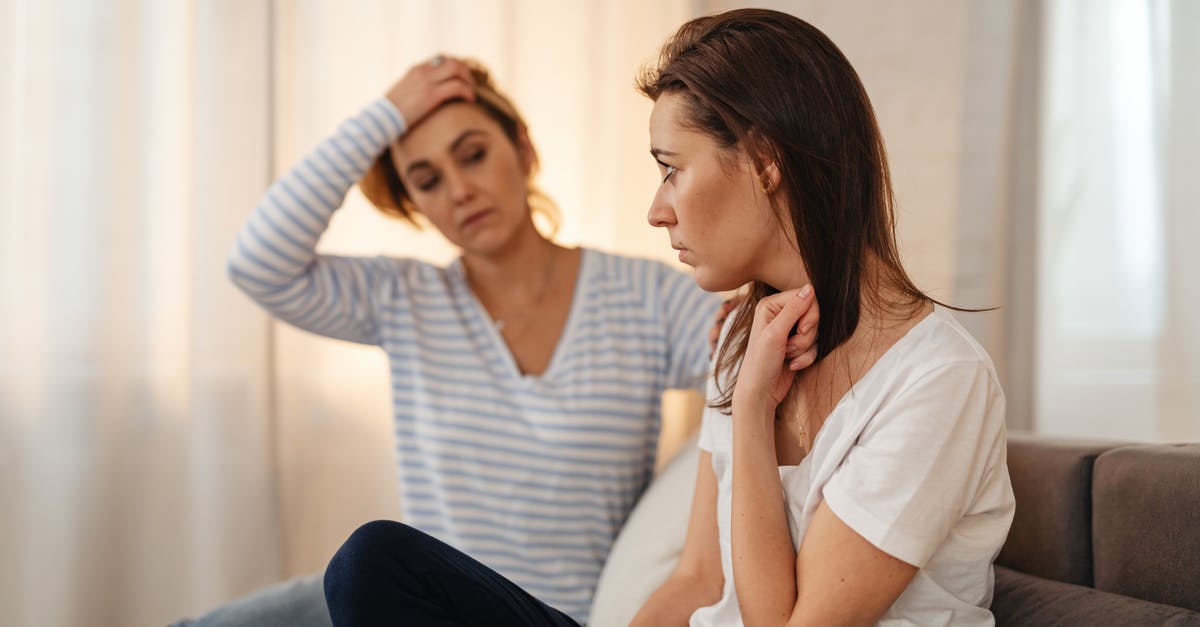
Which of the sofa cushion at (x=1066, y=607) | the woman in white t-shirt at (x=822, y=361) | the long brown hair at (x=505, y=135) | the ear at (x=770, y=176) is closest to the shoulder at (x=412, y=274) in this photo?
the long brown hair at (x=505, y=135)

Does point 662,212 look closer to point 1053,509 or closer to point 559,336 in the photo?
point 1053,509

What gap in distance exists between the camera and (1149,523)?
1086 millimetres

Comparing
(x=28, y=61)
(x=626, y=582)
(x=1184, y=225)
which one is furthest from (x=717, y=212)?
(x=28, y=61)

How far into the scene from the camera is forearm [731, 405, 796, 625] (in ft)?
3.22

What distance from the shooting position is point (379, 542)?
110 centimetres

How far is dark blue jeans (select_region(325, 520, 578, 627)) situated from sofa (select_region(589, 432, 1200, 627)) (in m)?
0.32

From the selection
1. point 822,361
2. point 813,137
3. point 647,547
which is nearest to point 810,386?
point 822,361

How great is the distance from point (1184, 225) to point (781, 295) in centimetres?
116

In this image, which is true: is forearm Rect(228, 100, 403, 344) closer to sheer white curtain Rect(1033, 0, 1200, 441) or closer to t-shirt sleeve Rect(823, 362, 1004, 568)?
t-shirt sleeve Rect(823, 362, 1004, 568)

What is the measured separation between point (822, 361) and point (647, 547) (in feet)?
1.73

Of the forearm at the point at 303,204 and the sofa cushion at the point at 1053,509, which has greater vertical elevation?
the forearm at the point at 303,204

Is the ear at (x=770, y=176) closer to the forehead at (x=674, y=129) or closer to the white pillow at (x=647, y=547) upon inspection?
the forehead at (x=674, y=129)

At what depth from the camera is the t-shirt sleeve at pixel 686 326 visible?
1720 mm

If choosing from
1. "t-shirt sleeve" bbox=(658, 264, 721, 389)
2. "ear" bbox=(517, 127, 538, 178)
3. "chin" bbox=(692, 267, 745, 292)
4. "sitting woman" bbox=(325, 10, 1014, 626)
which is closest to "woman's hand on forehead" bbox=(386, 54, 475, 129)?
"ear" bbox=(517, 127, 538, 178)
